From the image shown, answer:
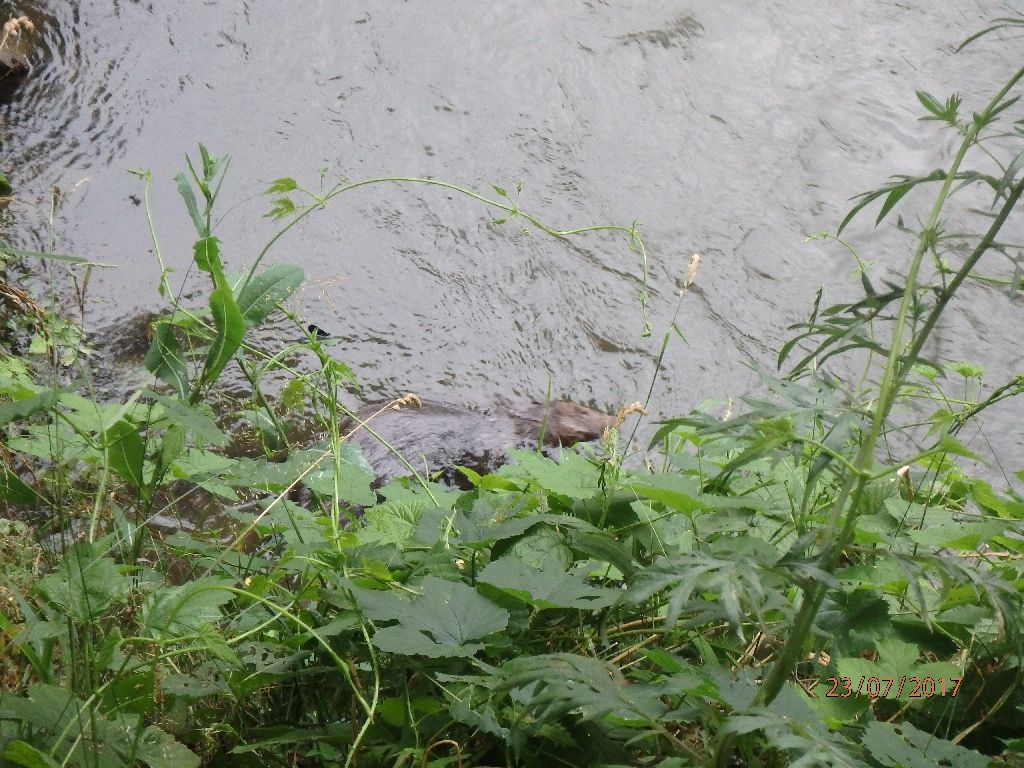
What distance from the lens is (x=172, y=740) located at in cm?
122

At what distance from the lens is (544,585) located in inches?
53.2

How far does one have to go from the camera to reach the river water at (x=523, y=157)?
13.8ft

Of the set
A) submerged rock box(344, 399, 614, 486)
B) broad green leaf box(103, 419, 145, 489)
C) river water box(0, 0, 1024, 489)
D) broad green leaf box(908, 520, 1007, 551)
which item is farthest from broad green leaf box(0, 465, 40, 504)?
river water box(0, 0, 1024, 489)

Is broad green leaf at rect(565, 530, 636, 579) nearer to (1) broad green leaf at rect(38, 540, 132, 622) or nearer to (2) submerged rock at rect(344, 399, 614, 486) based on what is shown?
(1) broad green leaf at rect(38, 540, 132, 622)

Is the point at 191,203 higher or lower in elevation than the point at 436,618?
higher

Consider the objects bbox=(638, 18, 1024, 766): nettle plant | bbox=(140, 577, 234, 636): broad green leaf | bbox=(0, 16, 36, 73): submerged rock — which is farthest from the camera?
bbox=(0, 16, 36, 73): submerged rock

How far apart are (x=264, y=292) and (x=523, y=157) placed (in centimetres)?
353

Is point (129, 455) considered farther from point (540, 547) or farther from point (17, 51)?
point (17, 51)

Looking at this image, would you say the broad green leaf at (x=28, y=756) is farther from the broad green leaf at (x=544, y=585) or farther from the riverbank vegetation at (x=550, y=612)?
the broad green leaf at (x=544, y=585)

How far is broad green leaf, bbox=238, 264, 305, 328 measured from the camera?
1.53 meters

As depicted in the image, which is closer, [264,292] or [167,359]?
[167,359]

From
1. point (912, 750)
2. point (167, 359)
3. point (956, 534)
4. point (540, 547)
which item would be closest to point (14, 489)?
point (167, 359)

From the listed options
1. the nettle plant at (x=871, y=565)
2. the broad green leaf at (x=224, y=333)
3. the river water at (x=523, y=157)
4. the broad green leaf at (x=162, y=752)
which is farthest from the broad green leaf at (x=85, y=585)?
the river water at (x=523, y=157)
